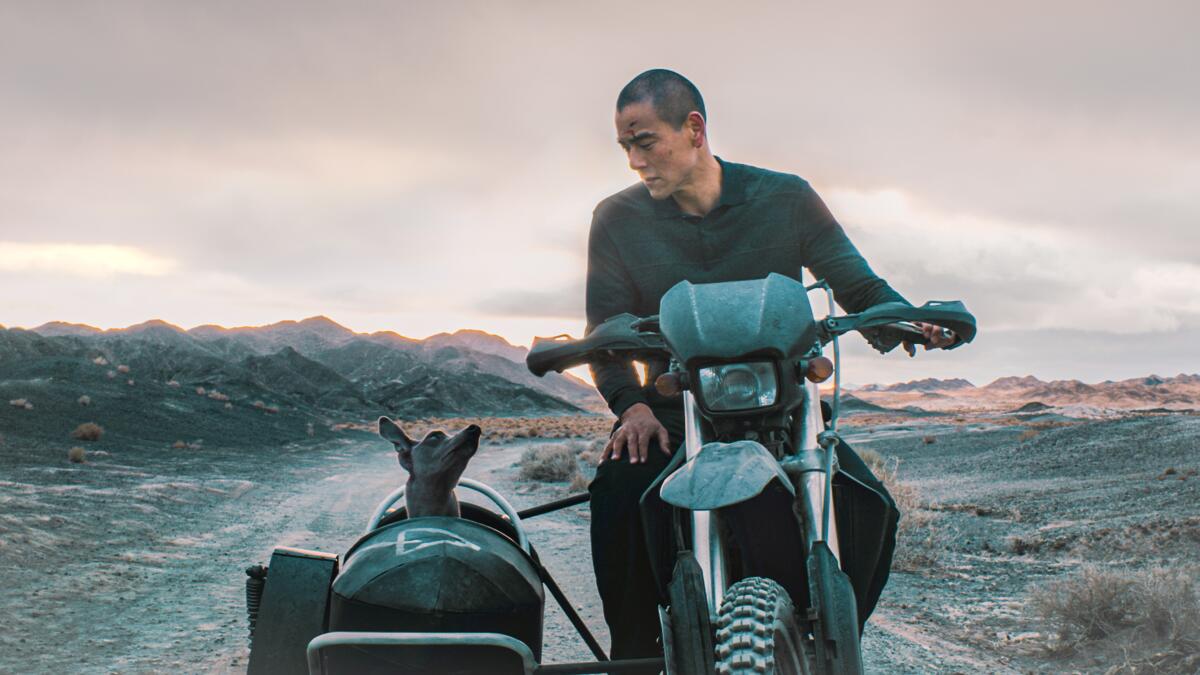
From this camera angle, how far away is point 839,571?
87.5 inches

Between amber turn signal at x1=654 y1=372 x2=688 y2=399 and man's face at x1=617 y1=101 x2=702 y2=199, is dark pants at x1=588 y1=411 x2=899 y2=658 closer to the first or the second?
amber turn signal at x1=654 y1=372 x2=688 y2=399

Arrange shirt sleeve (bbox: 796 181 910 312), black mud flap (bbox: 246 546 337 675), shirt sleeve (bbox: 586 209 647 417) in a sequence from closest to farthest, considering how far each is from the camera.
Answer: black mud flap (bbox: 246 546 337 675)
shirt sleeve (bbox: 796 181 910 312)
shirt sleeve (bbox: 586 209 647 417)

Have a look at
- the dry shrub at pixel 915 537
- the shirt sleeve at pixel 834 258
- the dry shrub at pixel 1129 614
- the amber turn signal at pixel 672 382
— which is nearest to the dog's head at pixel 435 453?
the amber turn signal at pixel 672 382

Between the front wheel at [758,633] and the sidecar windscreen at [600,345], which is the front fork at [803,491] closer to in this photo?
the front wheel at [758,633]

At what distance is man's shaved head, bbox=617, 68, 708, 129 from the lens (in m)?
2.94

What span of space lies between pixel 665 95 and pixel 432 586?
65.5 inches

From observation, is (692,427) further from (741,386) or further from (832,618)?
(832,618)

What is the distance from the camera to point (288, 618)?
8.59 ft

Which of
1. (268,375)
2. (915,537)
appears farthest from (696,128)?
(268,375)

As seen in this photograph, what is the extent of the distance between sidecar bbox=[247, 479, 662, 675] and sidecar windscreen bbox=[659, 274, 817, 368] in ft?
2.65

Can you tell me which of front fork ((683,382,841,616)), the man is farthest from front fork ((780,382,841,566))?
the man

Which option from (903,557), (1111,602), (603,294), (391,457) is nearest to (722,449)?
(603,294)

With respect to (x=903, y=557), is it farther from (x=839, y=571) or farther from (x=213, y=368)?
(x=213, y=368)

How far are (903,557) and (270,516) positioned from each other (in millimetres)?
8190
